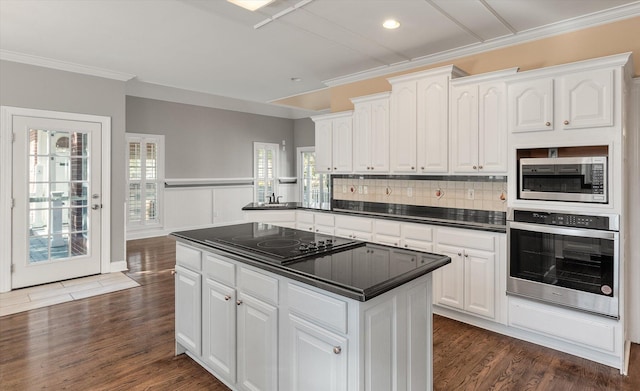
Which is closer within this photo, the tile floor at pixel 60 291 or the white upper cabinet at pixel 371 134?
the tile floor at pixel 60 291

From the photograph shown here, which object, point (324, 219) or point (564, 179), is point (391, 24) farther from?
point (324, 219)

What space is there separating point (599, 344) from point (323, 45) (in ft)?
11.5

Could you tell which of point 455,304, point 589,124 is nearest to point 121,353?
point 455,304

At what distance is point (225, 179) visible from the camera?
8453 millimetres

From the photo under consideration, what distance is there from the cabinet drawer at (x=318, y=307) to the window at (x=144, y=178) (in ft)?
21.2

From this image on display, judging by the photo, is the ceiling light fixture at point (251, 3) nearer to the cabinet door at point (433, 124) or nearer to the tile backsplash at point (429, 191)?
the cabinet door at point (433, 124)

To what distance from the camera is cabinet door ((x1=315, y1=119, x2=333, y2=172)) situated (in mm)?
4867

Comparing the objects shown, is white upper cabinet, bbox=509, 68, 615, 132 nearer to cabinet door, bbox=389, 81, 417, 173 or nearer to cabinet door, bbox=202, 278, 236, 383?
cabinet door, bbox=389, 81, 417, 173

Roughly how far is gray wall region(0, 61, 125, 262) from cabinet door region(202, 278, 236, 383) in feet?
10.7

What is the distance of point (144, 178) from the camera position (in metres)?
7.32

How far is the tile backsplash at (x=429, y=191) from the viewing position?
3.66 m

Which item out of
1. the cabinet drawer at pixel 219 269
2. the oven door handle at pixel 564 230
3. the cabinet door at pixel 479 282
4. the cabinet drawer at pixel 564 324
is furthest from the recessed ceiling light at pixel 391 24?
the cabinet drawer at pixel 564 324

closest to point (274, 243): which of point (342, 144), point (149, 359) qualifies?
point (149, 359)

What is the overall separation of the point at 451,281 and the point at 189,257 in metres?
2.31
